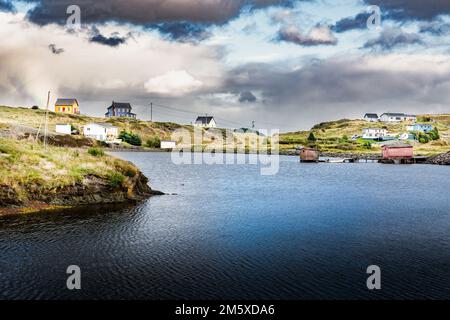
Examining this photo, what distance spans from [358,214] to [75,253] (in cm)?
2742

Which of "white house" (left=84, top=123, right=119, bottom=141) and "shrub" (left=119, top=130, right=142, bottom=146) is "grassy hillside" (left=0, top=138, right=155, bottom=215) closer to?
"white house" (left=84, top=123, right=119, bottom=141)

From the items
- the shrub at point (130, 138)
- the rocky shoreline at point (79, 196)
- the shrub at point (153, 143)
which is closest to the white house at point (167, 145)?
the shrub at point (153, 143)

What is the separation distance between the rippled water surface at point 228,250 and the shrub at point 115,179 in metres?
3.81

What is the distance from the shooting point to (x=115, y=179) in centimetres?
4069

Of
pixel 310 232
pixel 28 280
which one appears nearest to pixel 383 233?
pixel 310 232

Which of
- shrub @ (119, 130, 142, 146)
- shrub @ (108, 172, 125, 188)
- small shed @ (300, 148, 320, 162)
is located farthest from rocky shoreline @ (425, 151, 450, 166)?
Answer: shrub @ (119, 130, 142, 146)

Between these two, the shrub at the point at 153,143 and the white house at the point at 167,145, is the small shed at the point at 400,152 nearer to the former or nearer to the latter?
the white house at the point at 167,145

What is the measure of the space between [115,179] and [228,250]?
65.4 feet

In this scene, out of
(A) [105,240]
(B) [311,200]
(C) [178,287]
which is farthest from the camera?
(B) [311,200]

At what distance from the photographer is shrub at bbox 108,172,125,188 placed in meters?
40.4

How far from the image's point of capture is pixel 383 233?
3069 centimetres

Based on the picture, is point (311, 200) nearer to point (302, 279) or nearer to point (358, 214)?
point (358, 214)

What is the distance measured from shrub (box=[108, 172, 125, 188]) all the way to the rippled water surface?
3805 millimetres

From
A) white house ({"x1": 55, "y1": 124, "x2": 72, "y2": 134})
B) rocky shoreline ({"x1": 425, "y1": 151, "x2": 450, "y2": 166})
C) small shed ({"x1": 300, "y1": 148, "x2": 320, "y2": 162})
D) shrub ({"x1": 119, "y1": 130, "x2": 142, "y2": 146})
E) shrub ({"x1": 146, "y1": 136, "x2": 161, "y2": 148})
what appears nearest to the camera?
rocky shoreline ({"x1": 425, "y1": 151, "x2": 450, "y2": 166})
